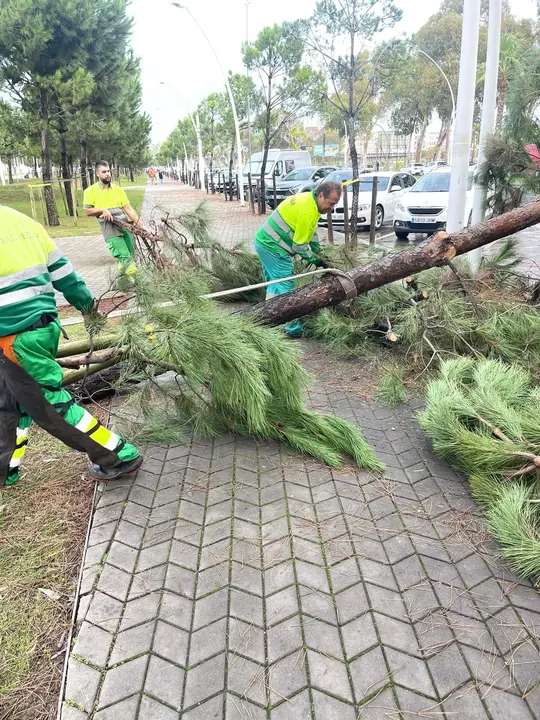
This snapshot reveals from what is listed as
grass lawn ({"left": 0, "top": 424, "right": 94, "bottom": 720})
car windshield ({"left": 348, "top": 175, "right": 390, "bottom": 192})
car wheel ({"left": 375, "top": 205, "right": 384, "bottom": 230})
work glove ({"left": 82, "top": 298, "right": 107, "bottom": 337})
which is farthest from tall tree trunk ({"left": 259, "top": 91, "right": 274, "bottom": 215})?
grass lawn ({"left": 0, "top": 424, "right": 94, "bottom": 720})

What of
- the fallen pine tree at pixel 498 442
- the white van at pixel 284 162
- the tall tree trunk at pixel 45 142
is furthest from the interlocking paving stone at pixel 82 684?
the white van at pixel 284 162

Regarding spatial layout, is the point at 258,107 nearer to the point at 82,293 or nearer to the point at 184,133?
the point at 82,293

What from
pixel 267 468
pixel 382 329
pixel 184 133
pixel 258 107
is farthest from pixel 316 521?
pixel 184 133

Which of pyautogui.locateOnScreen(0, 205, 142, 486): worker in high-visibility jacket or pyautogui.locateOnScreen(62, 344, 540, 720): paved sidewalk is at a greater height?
pyautogui.locateOnScreen(0, 205, 142, 486): worker in high-visibility jacket

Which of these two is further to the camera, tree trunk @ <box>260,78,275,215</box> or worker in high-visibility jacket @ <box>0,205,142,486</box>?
tree trunk @ <box>260,78,275,215</box>

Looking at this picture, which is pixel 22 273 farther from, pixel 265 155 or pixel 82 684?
pixel 265 155

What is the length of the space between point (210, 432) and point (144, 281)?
1043mm

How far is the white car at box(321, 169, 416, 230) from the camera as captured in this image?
13.1 m

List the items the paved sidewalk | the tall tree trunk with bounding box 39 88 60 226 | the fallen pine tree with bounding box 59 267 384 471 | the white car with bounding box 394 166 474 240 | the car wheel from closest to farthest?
the paved sidewalk → the fallen pine tree with bounding box 59 267 384 471 → the white car with bounding box 394 166 474 240 → the car wheel → the tall tree trunk with bounding box 39 88 60 226

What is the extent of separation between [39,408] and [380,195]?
1291 cm

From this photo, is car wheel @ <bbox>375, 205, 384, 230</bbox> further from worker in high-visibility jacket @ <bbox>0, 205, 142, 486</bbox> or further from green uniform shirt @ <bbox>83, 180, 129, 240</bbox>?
worker in high-visibility jacket @ <bbox>0, 205, 142, 486</bbox>

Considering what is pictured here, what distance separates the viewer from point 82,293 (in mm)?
2812

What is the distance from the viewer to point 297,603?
83.4 inches

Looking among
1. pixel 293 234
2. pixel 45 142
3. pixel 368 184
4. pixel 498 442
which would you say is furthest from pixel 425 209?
pixel 45 142
